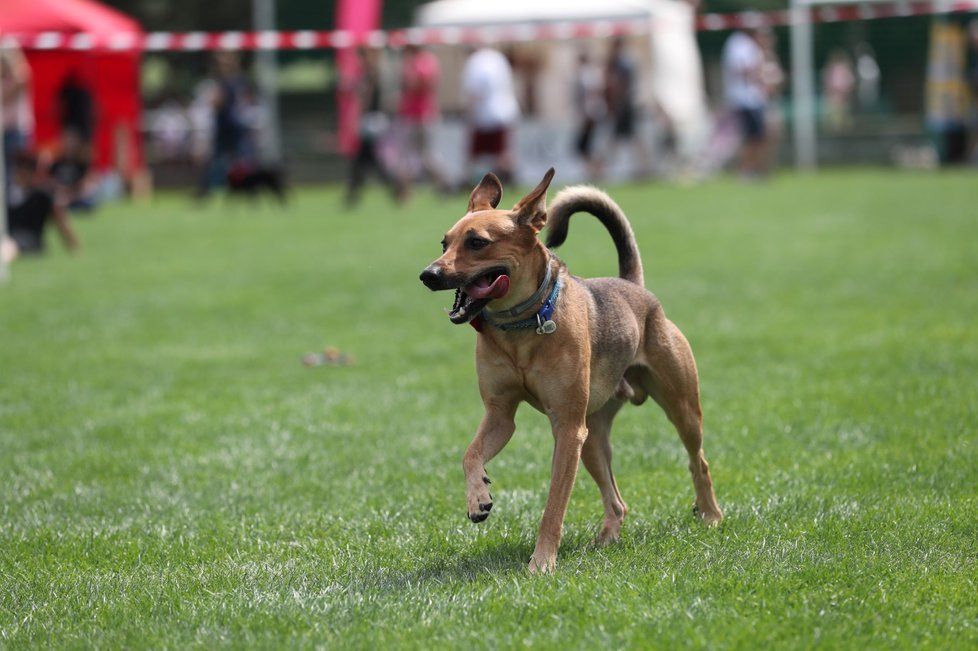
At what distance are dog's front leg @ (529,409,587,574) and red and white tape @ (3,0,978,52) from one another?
17.1 m

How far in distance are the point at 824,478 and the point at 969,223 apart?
10160 mm

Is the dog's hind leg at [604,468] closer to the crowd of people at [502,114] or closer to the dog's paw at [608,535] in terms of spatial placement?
the dog's paw at [608,535]

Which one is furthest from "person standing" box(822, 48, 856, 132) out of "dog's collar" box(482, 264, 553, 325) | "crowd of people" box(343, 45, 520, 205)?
"dog's collar" box(482, 264, 553, 325)

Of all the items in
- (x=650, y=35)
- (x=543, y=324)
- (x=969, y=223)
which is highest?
(x=650, y=35)

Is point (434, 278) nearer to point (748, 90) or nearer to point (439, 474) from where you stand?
point (439, 474)

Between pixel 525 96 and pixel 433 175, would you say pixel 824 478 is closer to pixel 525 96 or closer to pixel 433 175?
pixel 433 175

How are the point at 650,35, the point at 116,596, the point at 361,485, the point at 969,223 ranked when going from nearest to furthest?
the point at 116,596, the point at 361,485, the point at 969,223, the point at 650,35

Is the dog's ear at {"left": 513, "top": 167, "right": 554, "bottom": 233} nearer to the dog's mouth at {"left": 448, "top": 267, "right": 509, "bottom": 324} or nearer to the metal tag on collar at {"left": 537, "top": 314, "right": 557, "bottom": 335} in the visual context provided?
the dog's mouth at {"left": 448, "top": 267, "right": 509, "bottom": 324}

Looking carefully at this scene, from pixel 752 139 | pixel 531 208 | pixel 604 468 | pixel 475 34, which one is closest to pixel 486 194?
pixel 531 208

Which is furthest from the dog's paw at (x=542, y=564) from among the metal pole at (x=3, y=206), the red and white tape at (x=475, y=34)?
the red and white tape at (x=475, y=34)

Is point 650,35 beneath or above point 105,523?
above

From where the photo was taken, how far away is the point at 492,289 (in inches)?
164

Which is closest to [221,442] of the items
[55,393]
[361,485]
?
[361,485]

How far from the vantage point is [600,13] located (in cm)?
2684
